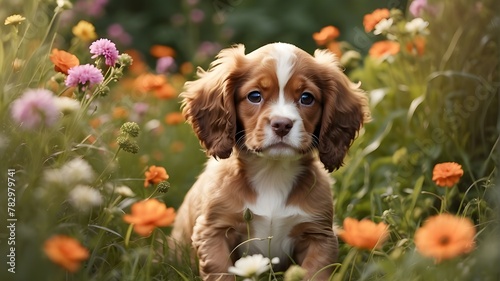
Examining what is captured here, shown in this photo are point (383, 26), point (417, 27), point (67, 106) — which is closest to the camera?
point (67, 106)

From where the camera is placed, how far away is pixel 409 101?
189 inches

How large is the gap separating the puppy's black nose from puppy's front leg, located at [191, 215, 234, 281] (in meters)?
0.52

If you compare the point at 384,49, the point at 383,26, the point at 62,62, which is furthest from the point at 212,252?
the point at 384,49

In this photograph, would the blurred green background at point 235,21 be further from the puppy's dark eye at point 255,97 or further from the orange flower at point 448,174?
the orange flower at point 448,174

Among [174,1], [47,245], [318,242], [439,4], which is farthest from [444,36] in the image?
[174,1]

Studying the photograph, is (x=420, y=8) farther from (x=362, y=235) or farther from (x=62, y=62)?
(x=362, y=235)

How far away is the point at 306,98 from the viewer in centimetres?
347

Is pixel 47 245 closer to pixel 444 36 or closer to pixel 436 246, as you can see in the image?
pixel 436 246

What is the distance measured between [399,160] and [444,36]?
0.79 metres

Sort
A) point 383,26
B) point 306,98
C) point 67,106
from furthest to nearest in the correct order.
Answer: point 383,26 < point 306,98 < point 67,106

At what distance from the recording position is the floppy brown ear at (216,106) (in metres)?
3.54

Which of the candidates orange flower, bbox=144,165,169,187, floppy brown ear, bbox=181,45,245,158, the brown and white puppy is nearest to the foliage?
orange flower, bbox=144,165,169,187

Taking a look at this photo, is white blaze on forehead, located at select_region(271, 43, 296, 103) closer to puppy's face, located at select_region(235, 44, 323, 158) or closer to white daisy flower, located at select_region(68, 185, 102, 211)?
puppy's face, located at select_region(235, 44, 323, 158)

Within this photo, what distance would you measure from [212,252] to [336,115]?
81 centimetres
